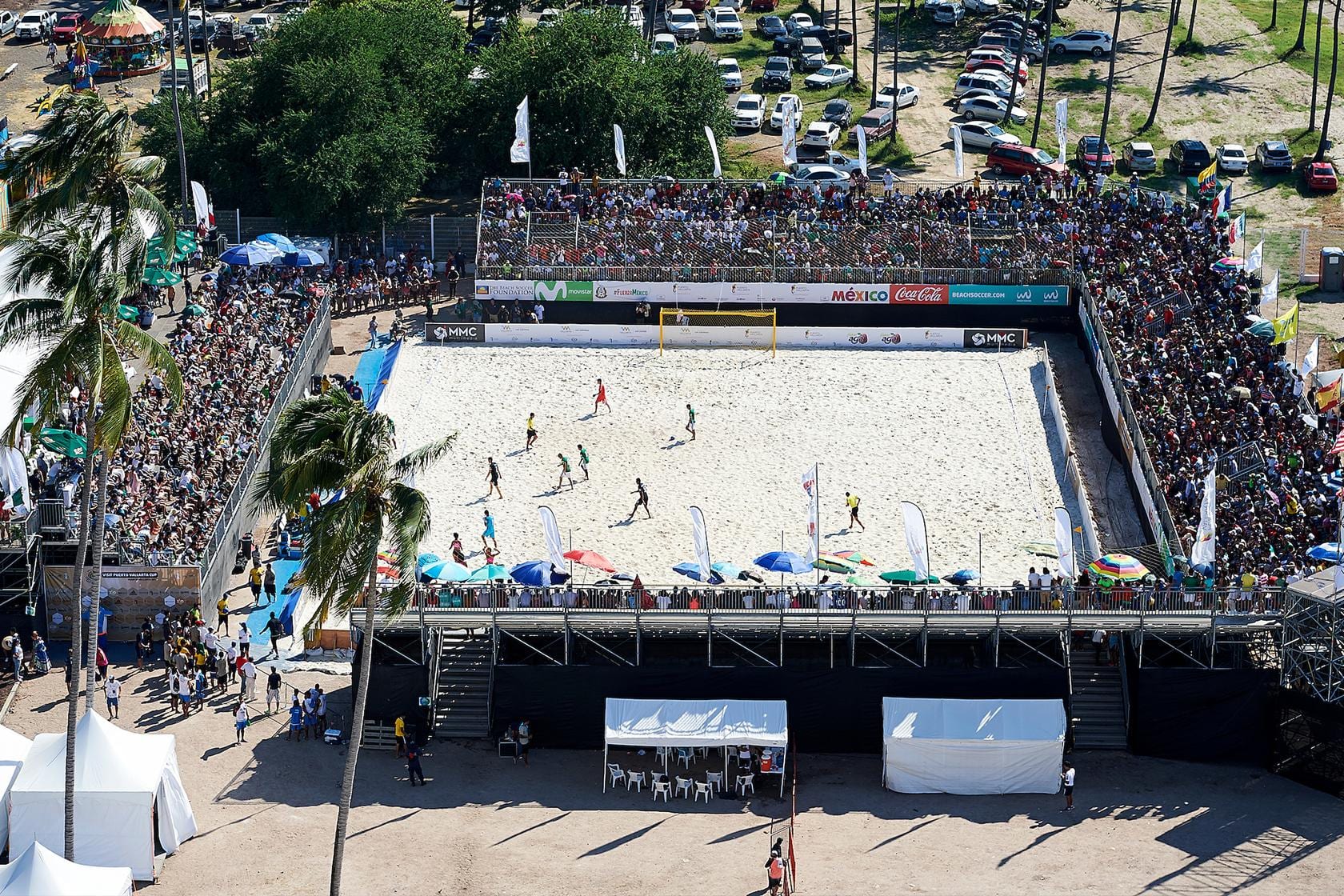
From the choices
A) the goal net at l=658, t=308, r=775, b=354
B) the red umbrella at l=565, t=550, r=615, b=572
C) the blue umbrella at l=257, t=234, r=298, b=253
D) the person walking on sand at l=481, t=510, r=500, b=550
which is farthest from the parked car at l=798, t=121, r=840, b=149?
the red umbrella at l=565, t=550, r=615, b=572

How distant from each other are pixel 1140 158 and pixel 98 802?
47.5 m

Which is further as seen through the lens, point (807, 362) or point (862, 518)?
point (807, 362)

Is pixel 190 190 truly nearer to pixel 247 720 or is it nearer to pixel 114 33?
pixel 114 33

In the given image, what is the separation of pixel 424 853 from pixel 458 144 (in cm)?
3628

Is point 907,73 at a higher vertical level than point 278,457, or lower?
lower

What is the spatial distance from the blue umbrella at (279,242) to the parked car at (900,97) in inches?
997

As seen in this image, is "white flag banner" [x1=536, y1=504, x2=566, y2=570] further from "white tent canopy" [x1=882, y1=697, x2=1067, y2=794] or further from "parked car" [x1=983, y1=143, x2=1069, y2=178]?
"parked car" [x1=983, y1=143, x2=1069, y2=178]

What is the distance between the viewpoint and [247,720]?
4481 cm

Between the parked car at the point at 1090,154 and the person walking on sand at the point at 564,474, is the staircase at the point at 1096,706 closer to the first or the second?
the person walking on sand at the point at 564,474

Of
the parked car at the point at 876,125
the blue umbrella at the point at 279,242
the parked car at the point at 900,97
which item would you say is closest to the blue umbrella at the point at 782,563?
the blue umbrella at the point at 279,242

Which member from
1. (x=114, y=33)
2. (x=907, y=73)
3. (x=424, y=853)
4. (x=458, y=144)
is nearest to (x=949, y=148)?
(x=907, y=73)

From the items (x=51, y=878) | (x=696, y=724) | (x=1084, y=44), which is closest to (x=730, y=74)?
(x=1084, y=44)

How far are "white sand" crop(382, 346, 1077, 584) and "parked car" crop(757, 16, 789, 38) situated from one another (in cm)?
2567

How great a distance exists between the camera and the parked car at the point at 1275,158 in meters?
75.8
